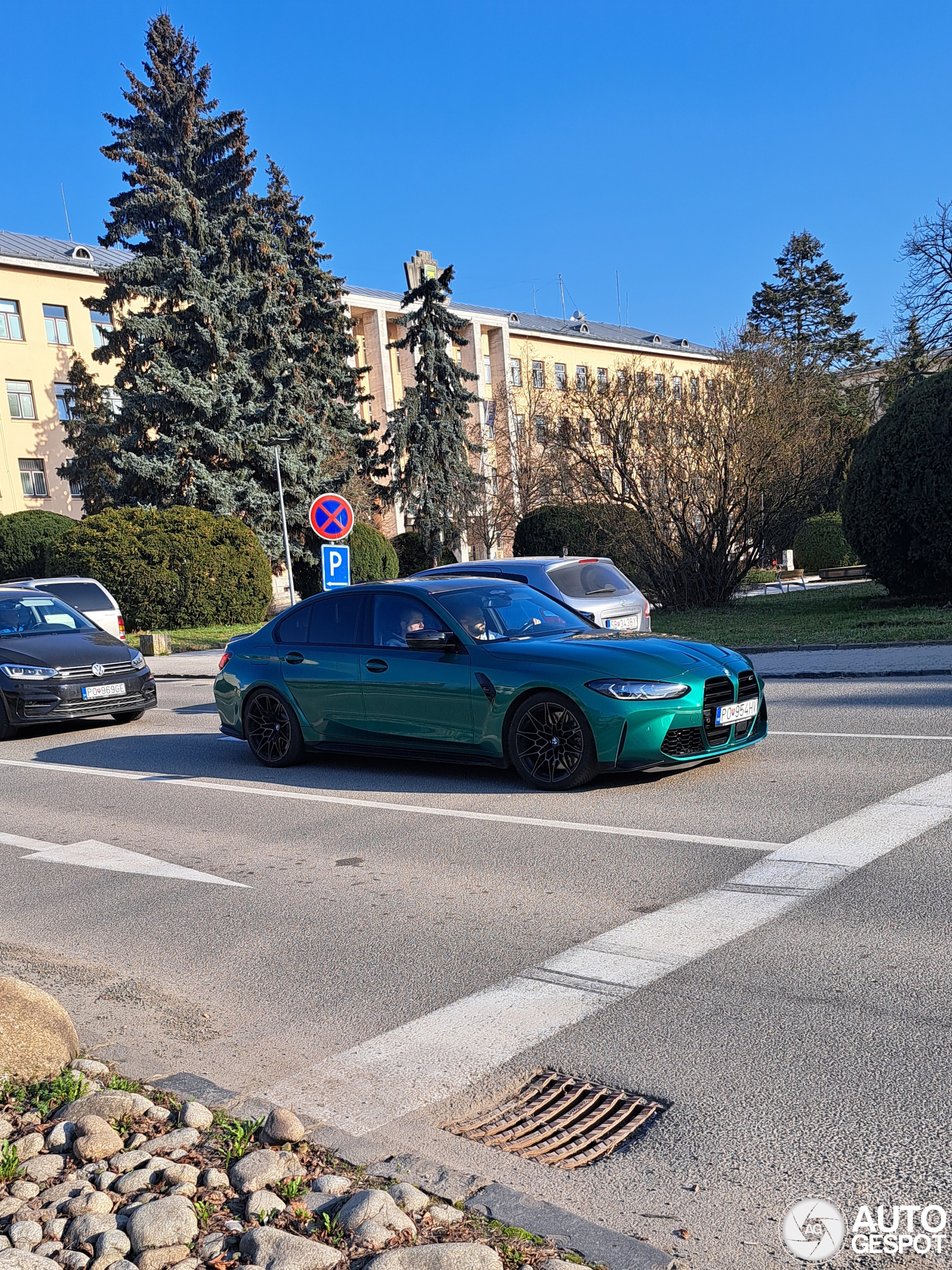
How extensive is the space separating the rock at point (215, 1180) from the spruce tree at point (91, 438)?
36879 millimetres

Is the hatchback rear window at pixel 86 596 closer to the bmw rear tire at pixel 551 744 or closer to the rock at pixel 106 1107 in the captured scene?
the bmw rear tire at pixel 551 744

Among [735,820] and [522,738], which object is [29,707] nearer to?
[522,738]

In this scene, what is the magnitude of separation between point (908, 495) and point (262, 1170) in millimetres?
16975

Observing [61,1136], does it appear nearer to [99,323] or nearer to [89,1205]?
[89,1205]

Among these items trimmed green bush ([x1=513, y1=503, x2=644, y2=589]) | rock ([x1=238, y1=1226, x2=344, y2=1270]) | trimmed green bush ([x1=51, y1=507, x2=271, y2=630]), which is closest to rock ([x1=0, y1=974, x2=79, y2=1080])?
rock ([x1=238, y1=1226, x2=344, y2=1270])

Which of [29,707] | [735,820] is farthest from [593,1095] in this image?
[29,707]

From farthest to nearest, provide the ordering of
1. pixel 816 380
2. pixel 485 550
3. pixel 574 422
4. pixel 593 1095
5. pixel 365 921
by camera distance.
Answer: pixel 485 550, pixel 816 380, pixel 574 422, pixel 365 921, pixel 593 1095

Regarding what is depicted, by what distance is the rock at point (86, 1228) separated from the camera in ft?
9.30

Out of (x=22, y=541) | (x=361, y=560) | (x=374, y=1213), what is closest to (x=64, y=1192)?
(x=374, y=1213)

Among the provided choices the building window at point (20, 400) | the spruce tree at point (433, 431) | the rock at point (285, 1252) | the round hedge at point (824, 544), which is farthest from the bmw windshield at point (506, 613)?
the building window at point (20, 400)

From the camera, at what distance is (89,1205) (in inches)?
117

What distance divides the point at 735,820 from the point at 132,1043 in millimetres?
3773

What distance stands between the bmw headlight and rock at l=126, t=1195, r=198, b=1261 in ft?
16.5

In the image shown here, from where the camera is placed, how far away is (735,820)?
6742mm
